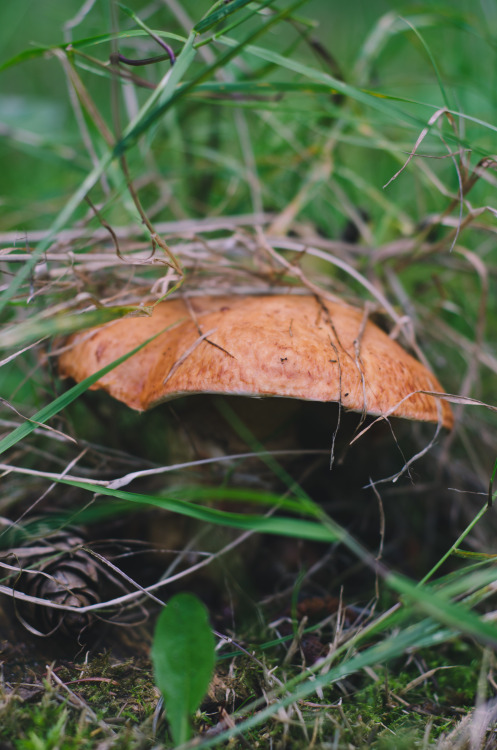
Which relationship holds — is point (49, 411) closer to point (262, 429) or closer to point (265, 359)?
point (265, 359)

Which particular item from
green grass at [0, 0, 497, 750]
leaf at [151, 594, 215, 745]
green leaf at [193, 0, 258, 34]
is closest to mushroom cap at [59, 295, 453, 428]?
green grass at [0, 0, 497, 750]

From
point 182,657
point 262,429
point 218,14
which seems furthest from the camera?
point 262,429

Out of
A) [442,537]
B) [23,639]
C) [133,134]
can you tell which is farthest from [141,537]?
[133,134]

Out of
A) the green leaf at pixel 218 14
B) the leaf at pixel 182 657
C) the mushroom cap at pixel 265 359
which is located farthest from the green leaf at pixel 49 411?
the green leaf at pixel 218 14

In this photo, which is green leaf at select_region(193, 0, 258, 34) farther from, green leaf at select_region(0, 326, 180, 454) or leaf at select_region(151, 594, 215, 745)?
leaf at select_region(151, 594, 215, 745)

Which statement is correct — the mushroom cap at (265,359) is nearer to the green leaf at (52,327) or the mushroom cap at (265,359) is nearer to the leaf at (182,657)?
the green leaf at (52,327)

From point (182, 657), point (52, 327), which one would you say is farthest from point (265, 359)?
point (182, 657)

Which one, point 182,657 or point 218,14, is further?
point 218,14
